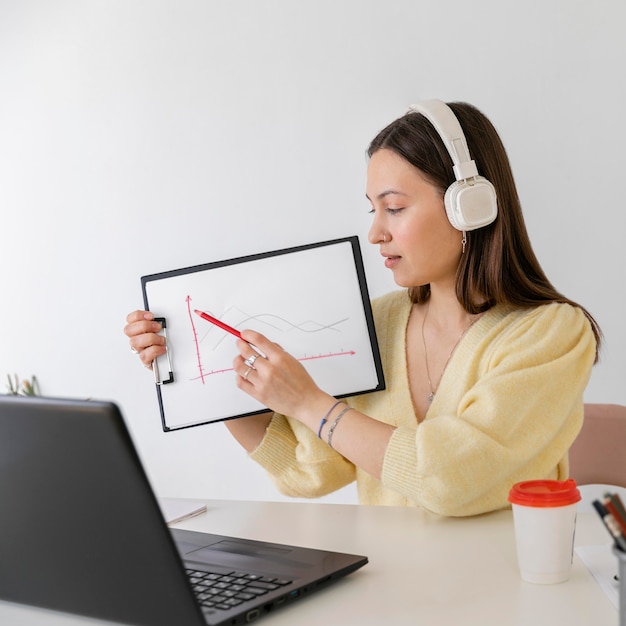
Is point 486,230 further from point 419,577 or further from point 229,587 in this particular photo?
point 229,587

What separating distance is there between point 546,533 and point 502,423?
1.05 ft

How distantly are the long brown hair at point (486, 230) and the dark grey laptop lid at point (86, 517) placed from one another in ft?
2.81

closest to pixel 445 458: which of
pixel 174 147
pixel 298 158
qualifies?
pixel 298 158

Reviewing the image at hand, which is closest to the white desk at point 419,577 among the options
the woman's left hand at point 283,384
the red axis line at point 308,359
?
the woman's left hand at point 283,384

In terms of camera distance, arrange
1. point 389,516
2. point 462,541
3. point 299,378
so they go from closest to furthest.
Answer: point 462,541 → point 389,516 → point 299,378

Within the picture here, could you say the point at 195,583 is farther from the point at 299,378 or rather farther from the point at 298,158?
the point at 298,158

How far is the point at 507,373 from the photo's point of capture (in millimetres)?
1254

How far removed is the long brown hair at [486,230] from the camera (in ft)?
4.67

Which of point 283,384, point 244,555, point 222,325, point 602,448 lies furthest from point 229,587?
point 602,448

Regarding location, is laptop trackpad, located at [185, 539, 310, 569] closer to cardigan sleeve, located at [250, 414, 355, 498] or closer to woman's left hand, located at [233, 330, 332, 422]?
woman's left hand, located at [233, 330, 332, 422]

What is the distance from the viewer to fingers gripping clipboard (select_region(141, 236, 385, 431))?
4.71 ft

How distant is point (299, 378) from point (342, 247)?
9.9 inches

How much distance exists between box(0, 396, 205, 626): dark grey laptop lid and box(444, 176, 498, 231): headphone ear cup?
817 millimetres

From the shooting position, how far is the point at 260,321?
145 cm
